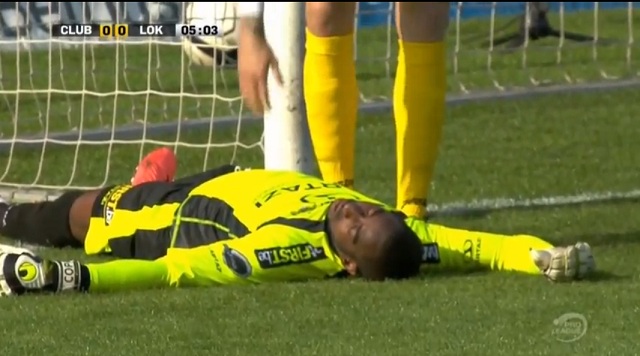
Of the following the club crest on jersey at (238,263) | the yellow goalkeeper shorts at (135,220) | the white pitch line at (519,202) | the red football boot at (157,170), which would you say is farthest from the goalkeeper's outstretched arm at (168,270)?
the white pitch line at (519,202)

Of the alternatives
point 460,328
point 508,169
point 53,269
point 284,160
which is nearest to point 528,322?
point 460,328

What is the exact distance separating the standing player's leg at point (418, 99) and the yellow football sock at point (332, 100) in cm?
15

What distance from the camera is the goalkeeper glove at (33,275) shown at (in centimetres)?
359

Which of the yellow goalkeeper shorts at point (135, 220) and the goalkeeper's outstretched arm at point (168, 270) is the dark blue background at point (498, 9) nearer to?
the yellow goalkeeper shorts at point (135, 220)

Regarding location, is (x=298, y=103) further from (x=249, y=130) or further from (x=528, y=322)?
(x=249, y=130)

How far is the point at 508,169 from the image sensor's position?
5.63 meters

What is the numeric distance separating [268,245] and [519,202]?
1.45 metres

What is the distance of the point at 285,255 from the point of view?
146 inches

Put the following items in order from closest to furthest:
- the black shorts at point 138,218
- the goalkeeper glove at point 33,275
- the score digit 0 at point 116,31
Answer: the goalkeeper glove at point 33,275 → the black shorts at point 138,218 → the score digit 0 at point 116,31

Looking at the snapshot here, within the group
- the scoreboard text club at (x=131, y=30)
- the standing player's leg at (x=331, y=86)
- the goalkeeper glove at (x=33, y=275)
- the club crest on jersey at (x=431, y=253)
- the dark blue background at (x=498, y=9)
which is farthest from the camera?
the dark blue background at (x=498, y=9)

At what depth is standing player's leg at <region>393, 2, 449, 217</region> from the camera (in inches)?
164

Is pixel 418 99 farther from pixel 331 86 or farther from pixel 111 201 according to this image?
pixel 111 201

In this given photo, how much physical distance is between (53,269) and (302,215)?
1.94 feet

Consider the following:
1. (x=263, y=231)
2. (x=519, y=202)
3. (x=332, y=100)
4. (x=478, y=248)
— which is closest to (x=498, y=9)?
(x=519, y=202)
